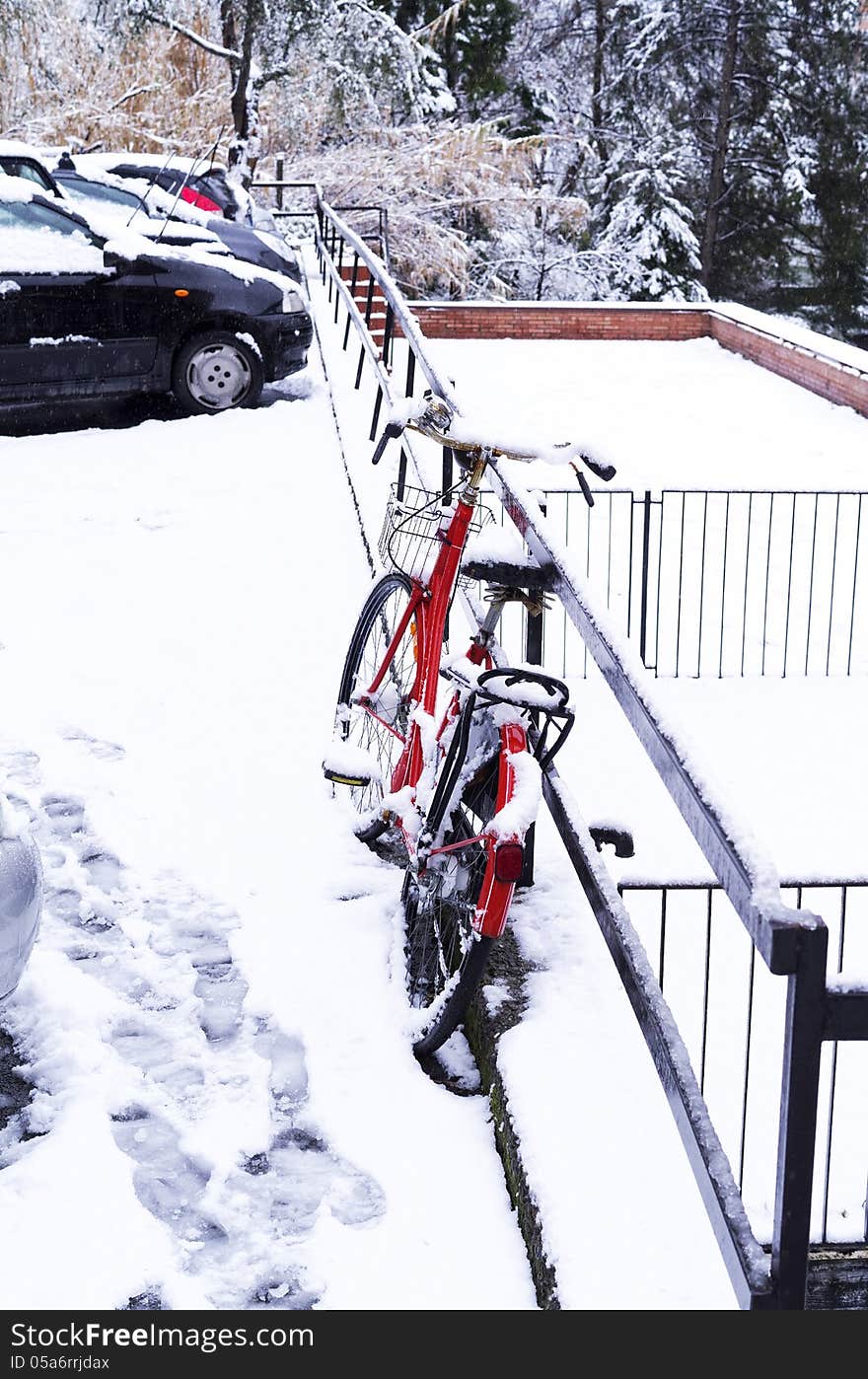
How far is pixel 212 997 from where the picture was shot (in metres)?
4.07

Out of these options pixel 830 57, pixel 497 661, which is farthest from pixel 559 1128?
pixel 830 57

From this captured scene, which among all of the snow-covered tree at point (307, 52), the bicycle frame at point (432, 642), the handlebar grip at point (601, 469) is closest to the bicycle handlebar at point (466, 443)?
the handlebar grip at point (601, 469)

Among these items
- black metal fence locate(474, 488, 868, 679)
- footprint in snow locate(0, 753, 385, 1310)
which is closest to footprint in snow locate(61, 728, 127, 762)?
footprint in snow locate(0, 753, 385, 1310)

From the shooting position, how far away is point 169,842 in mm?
4898

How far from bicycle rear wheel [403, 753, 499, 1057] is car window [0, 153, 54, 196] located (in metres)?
8.40

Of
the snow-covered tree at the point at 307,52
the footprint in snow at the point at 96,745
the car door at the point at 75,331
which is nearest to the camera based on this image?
the footprint in snow at the point at 96,745

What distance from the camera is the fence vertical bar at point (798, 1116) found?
196 cm

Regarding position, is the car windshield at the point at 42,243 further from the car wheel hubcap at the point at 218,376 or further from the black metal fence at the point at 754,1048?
the black metal fence at the point at 754,1048

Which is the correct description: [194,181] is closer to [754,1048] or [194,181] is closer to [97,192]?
[97,192]

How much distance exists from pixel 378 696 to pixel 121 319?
21.4 feet

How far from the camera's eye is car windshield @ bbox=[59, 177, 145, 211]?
1318cm

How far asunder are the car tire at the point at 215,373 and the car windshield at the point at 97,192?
9.50 ft

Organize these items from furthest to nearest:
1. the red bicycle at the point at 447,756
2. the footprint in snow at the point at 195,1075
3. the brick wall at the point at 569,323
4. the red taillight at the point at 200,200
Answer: the brick wall at the point at 569,323 < the red taillight at the point at 200,200 < the red bicycle at the point at 447,756 < the footprint in snow at the point at 195,1075
